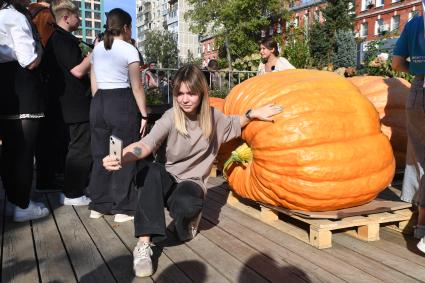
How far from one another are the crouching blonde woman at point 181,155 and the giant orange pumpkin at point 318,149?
0.15m

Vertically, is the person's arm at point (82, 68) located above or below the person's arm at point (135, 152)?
above

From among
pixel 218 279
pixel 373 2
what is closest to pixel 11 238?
pixel 218 279

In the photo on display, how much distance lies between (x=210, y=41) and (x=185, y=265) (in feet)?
231

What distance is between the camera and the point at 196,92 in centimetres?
255

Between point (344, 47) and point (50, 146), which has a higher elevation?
point (344, 47)

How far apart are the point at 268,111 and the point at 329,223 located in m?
0.85

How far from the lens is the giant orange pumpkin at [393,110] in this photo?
390 centimetres

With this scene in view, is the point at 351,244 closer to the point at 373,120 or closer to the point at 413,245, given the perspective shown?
the point at 413,245

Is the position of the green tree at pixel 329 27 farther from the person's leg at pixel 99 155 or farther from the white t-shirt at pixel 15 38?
the white t-shirt at pixel 15 38

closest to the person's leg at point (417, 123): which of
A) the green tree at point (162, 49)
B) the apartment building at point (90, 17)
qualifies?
the green tree at point (162, 49)

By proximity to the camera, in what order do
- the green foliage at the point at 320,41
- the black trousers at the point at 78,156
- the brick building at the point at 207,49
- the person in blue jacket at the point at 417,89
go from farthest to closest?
the brick building at the point at 207,49
the green foliage at the point at 320,41
the black trousers at the point at 78,156
the person in blue jacket at the point at 417,89

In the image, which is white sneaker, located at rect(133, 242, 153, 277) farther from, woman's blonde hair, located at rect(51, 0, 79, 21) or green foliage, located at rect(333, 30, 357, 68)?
green foliage, located at rect(333, 30, 357, 68)

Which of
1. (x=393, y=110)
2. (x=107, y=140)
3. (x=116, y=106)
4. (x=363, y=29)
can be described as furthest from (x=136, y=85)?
(x=363, y=29)

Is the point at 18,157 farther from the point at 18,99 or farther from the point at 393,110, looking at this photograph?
the point at 393,110
